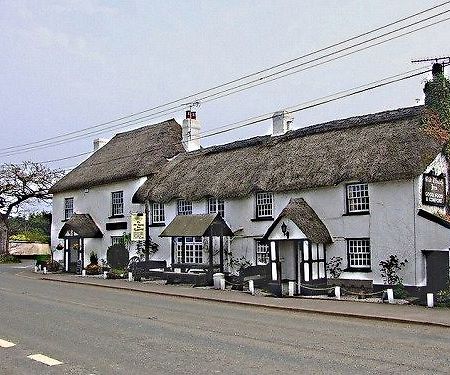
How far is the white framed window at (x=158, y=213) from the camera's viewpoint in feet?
113

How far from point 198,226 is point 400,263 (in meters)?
10.2

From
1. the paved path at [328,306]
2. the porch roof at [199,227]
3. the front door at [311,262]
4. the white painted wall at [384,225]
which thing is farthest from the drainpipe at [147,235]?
the front door at [311,262]

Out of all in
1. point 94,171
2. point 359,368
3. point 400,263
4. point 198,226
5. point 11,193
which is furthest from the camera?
point 11,193

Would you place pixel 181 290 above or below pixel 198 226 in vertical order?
below

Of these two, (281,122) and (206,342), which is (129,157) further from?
(206,342)

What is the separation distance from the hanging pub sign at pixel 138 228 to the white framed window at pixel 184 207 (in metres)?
2.85

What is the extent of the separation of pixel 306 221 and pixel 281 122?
8.23 m

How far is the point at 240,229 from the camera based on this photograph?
1158 inches

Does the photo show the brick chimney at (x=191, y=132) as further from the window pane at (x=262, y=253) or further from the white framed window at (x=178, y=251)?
the window pane at (x=262, y=253)

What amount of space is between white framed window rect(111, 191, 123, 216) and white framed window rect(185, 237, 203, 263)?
23.6ft

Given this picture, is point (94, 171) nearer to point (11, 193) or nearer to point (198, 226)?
point (198, 226)

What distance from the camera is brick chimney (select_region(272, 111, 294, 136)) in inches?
1240

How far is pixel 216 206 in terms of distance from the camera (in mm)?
30953

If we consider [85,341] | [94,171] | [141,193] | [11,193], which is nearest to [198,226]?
[141,193]
